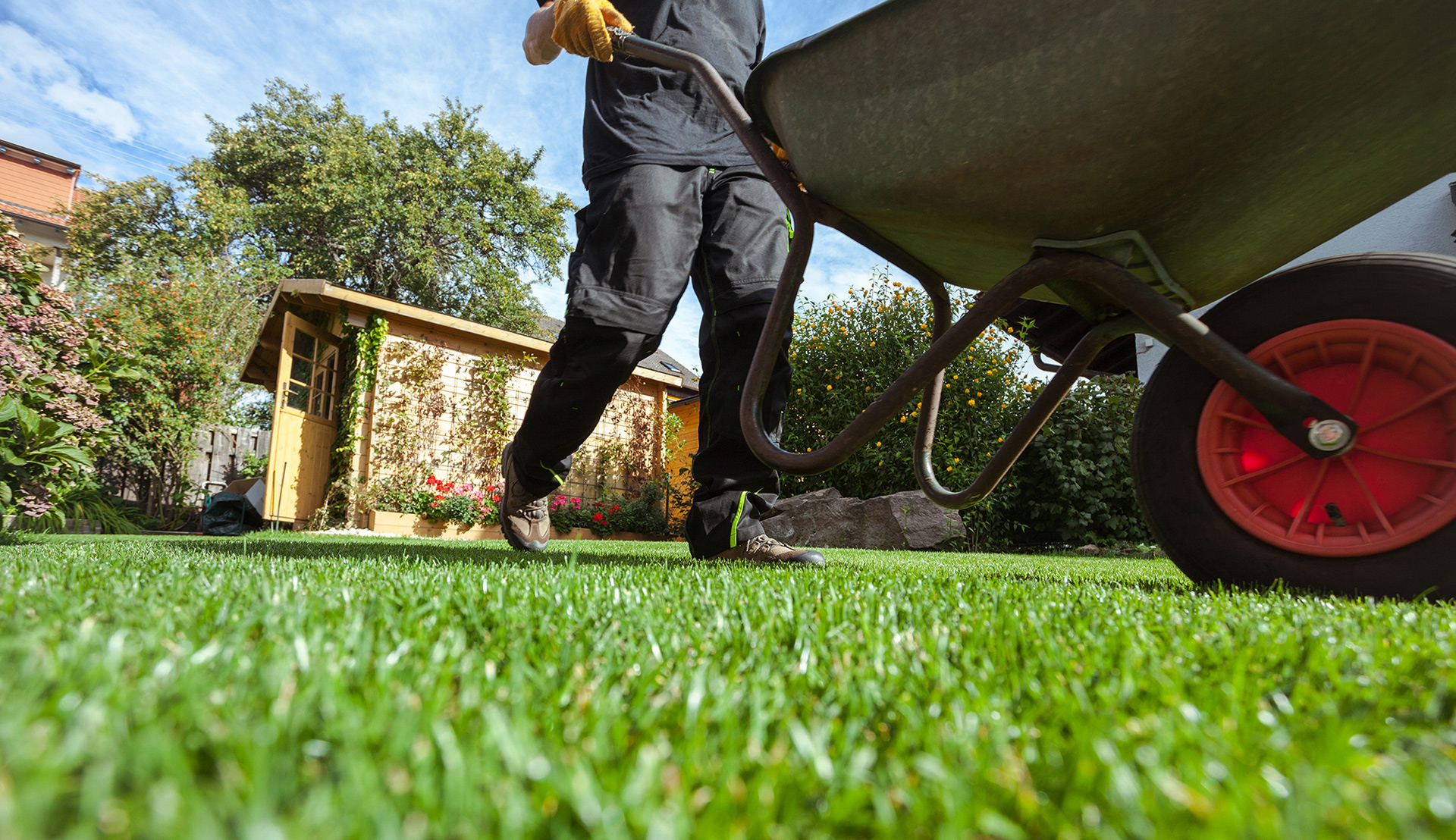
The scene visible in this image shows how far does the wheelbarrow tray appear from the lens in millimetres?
1222

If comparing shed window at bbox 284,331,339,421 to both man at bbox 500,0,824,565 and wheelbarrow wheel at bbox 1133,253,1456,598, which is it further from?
wheelbarrow wheel at bbox 1133,253,1456,598

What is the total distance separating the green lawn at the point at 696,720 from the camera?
361 mm

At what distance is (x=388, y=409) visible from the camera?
8.32 m

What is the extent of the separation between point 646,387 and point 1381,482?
9.19 m

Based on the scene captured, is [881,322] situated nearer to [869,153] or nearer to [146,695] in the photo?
[869,153]

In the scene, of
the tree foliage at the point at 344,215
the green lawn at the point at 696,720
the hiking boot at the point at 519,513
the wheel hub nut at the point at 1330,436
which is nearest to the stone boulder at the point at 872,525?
the hiking boot at the point at 519,513

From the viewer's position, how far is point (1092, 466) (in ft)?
23.1

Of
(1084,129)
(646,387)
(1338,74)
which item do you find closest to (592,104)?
(1084,129)

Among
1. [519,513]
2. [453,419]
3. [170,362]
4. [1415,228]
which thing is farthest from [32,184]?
[1415,228]

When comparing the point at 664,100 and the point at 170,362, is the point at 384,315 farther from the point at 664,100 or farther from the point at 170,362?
the point at 664,100

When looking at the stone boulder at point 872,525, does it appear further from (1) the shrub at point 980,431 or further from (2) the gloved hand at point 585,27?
(2) the gloved hand at point 585,27

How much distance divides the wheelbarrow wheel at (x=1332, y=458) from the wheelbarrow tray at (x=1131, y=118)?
19 cm

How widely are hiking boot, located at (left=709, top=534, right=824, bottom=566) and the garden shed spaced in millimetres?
6662

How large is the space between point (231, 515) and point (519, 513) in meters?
7.06
